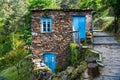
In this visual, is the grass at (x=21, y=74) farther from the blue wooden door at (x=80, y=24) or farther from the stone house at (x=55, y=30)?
the blue wooden door at (x=80, y=24)

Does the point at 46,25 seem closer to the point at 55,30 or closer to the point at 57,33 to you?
the point at 55,30

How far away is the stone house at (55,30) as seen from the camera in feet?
76.7

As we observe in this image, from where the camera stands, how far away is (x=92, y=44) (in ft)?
69.7

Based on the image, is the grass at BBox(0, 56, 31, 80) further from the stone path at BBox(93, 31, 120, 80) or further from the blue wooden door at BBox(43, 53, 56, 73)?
the stone path at BBox(93, 31, 120, 80)

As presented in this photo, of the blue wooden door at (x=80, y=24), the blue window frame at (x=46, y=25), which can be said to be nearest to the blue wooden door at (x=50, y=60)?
the blue window frame at (x=46, y=25)

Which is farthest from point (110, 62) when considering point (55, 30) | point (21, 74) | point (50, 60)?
point (21, 74)

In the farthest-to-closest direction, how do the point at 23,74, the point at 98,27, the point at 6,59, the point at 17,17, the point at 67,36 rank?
the point at 17,17, the point at 98,27, the point at 6,59, the point at 23,74, the point at 67,36

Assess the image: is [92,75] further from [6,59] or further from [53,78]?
[6,59]

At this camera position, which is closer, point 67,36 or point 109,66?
point 109,66

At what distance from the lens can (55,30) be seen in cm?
2344

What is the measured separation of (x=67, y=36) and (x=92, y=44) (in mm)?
3006

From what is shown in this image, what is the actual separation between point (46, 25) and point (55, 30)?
93 centimetres

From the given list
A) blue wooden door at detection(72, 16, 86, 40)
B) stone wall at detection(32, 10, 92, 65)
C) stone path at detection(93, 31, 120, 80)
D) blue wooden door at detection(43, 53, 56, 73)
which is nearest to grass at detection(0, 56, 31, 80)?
blue wooden door at detection(43, 53, 56, 73)

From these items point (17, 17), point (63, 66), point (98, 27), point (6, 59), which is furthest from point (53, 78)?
point (17, 17)
